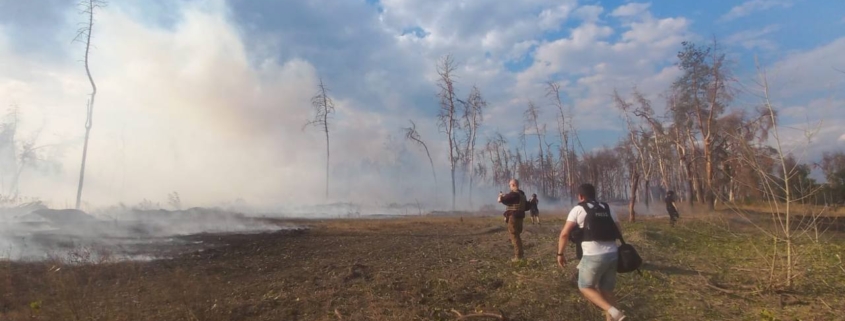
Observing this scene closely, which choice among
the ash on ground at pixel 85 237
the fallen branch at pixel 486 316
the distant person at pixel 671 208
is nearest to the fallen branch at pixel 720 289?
the fallen branch at pixel 486 316

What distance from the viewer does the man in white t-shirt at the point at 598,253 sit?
584cm

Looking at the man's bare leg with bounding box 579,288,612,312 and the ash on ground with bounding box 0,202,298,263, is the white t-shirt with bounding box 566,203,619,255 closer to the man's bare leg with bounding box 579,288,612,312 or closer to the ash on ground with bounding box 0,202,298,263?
the man's bare leg with bounding box 579,288,612,312

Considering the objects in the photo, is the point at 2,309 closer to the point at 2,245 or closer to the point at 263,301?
the point at 263,301

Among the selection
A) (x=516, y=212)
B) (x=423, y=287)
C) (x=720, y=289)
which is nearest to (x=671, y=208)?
(x=516, y=212)

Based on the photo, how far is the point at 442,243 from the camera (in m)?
15.6

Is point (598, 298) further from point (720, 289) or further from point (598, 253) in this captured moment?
point (720, 289)

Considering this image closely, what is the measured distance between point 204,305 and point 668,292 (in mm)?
7249

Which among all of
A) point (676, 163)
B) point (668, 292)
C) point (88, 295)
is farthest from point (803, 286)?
point (676, 163)

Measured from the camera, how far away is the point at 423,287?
856 centimetres

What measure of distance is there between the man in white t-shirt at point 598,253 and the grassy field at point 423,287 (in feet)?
3.57

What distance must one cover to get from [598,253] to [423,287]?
3.54m

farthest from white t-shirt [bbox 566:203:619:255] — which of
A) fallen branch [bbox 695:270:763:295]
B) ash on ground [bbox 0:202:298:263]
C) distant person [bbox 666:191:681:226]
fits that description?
distant person [bbox 666:191:681:226]

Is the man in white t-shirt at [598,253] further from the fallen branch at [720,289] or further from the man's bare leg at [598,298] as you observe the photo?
the fallen branch at [720,289]

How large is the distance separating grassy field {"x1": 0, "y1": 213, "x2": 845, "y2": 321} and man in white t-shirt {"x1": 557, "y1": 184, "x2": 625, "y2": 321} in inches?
42.8
